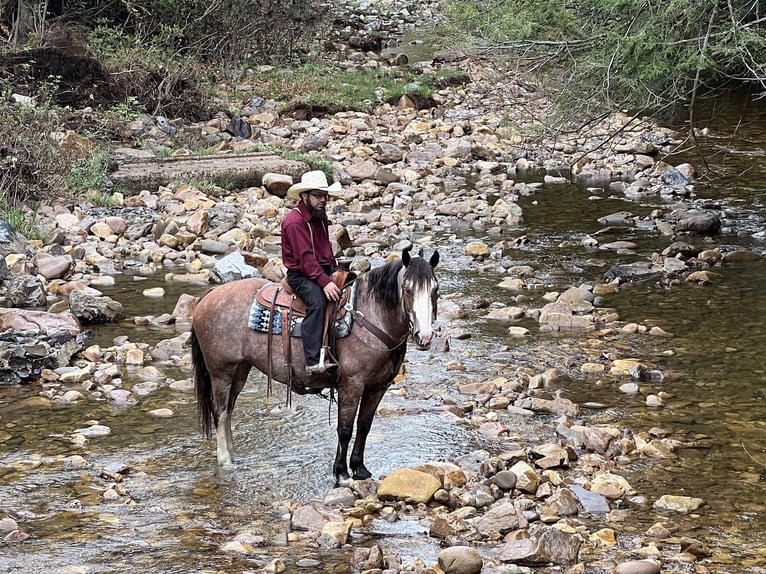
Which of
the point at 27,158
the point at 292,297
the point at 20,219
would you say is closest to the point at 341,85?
the point at 27,158

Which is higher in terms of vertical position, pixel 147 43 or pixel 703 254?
pixel 147 43

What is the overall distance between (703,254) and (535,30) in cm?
409

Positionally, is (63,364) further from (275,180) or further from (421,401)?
(275,180)

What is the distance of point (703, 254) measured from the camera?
1436cm

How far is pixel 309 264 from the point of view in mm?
7441

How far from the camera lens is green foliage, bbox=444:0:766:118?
1102 centimetres

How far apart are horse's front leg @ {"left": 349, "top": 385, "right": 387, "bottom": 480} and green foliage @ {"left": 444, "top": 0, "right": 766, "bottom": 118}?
5.48m

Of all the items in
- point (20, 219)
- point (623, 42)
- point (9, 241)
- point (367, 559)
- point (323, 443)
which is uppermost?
point (623, 42)

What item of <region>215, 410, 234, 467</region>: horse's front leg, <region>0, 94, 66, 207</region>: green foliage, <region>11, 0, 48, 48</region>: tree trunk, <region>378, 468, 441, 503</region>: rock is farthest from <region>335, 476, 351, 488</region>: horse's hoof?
<region>11, 0, 48, 48</region>: tree trunk

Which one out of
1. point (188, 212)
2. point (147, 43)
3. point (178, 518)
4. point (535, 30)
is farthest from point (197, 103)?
point (178, 518)

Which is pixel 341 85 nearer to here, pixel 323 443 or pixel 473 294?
pixel 473 294

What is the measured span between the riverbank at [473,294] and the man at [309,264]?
3.78 feet

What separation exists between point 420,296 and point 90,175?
11.7 metres

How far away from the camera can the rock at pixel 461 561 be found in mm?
5887
